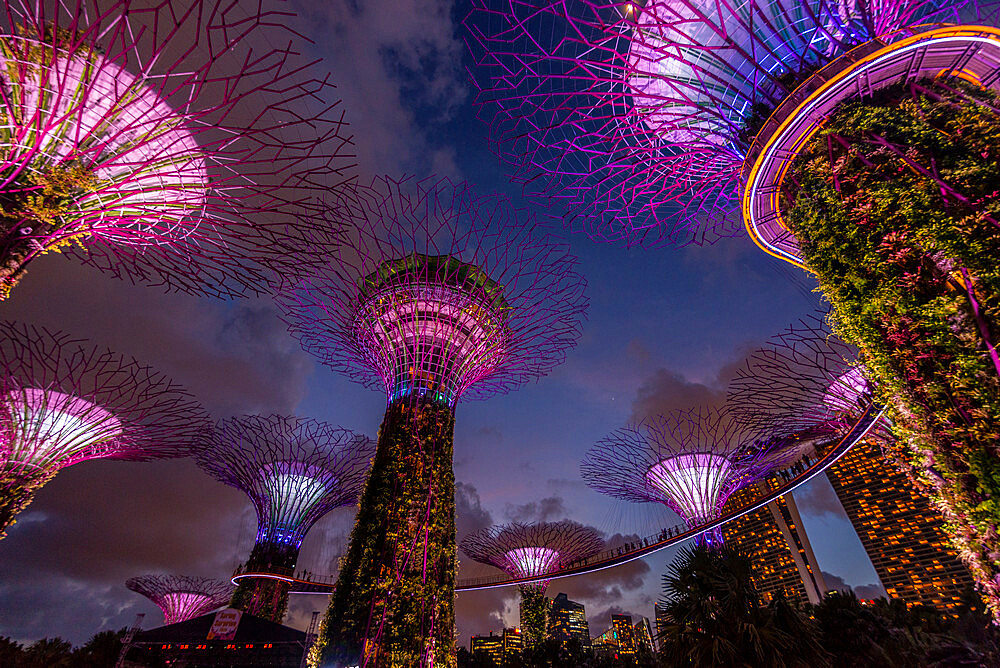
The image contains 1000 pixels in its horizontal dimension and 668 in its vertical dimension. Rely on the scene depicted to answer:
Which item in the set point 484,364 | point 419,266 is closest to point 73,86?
point 419,266

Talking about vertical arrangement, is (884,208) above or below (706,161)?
below

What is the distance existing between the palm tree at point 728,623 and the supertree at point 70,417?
20471mm

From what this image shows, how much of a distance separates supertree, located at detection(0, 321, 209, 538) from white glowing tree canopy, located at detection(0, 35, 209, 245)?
514 inches

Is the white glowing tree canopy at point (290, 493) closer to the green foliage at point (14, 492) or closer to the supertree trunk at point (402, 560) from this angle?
the green foliage at point (14, 492)

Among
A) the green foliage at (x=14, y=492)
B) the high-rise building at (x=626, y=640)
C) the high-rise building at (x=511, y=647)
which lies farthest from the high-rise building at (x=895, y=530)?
the green foliage at (x=14, y=492)

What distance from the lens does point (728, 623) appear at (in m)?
9.30

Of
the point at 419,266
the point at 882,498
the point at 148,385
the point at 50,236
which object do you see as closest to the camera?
the point at 50,236

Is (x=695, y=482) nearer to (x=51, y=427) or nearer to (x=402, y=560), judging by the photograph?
(x=402, y=560)

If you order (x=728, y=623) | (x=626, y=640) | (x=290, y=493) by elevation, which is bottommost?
(x=728, y=623)

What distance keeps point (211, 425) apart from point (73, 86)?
64.6 ft

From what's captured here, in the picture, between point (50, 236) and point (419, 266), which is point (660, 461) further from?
point (50, 236)

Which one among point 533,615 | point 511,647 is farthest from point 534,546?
point 511,647

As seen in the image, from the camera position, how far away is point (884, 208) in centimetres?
603

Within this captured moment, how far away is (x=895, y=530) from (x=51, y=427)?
431 ft
